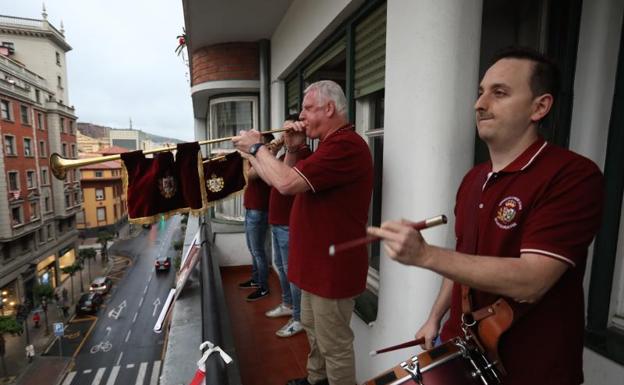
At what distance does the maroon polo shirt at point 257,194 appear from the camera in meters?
3.85

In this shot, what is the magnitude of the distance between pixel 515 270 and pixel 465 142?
99cm

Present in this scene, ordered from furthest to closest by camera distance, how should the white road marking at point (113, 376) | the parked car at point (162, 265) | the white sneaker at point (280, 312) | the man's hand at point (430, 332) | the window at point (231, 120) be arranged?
the parked car at point (162, 265) → the white road marking at point (113, 376) → the window at point (231, 120) → the white sneaker at point (280, 312) → the man's hand at point (430, 332)

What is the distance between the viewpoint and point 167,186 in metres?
2.82

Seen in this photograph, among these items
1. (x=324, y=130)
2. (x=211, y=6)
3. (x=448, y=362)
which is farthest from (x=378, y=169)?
(x=211, y=6)

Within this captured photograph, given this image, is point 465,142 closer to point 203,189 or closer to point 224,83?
point 203,189

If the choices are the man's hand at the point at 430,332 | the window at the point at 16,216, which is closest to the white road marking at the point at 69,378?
the window at the point at 16,216

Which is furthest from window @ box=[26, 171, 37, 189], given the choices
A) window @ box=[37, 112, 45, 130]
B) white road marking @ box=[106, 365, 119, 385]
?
white road marking @ box=[106, 365, 119, 385]

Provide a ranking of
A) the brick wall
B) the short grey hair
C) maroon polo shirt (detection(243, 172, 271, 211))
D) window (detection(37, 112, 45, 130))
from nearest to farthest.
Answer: the short grey hair
maroon polo shirt (detection(243, 172, 271, 211))
the brick wall
window (detection(37, 112, 45, 130))

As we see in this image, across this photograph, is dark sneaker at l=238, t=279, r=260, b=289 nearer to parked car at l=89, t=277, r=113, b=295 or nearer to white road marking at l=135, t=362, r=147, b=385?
white road marking at l=135, t=362, r=147, b=385

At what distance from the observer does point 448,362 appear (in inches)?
41.4

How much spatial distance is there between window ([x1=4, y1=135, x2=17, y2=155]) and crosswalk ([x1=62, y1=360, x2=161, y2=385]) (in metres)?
17.4

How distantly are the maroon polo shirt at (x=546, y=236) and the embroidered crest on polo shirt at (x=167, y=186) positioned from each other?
244cm

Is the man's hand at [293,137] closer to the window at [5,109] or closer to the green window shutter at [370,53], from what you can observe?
the green window shutter at [370,53]

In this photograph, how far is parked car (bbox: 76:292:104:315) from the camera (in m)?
24.2
